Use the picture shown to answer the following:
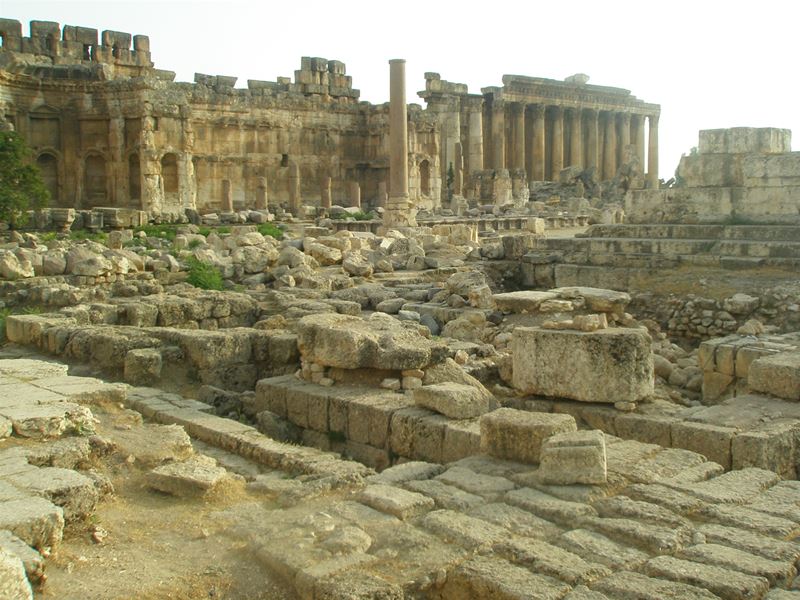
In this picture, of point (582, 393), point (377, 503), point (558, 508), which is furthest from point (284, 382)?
point (558, 508)

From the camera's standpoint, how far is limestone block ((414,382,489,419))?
6492mm

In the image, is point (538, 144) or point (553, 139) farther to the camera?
point (553, 139)

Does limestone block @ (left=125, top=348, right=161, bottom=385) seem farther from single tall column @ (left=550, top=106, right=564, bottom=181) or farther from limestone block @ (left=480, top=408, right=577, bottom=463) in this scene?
single tall column @ (left=550, top=106, right=564, bottom=181)

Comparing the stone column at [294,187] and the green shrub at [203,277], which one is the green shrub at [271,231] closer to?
the green shrub at [203,277]

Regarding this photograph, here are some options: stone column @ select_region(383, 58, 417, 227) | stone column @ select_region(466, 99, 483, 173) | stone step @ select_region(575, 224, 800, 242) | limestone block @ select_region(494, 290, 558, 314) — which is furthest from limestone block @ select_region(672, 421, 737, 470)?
stone column @ select_region(466, 99, 483, 173)

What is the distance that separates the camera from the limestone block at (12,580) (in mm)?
3117

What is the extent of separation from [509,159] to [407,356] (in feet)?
139

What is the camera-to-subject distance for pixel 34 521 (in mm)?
4016

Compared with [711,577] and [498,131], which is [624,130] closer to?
[498,131]

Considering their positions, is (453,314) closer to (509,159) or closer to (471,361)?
(471,361)

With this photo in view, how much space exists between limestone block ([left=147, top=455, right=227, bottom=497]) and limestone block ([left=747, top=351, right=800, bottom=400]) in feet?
14.9

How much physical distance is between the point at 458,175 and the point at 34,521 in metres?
36.8

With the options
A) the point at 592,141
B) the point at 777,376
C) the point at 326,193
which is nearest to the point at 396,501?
the point at 777,376

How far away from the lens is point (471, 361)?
8.82 metres
